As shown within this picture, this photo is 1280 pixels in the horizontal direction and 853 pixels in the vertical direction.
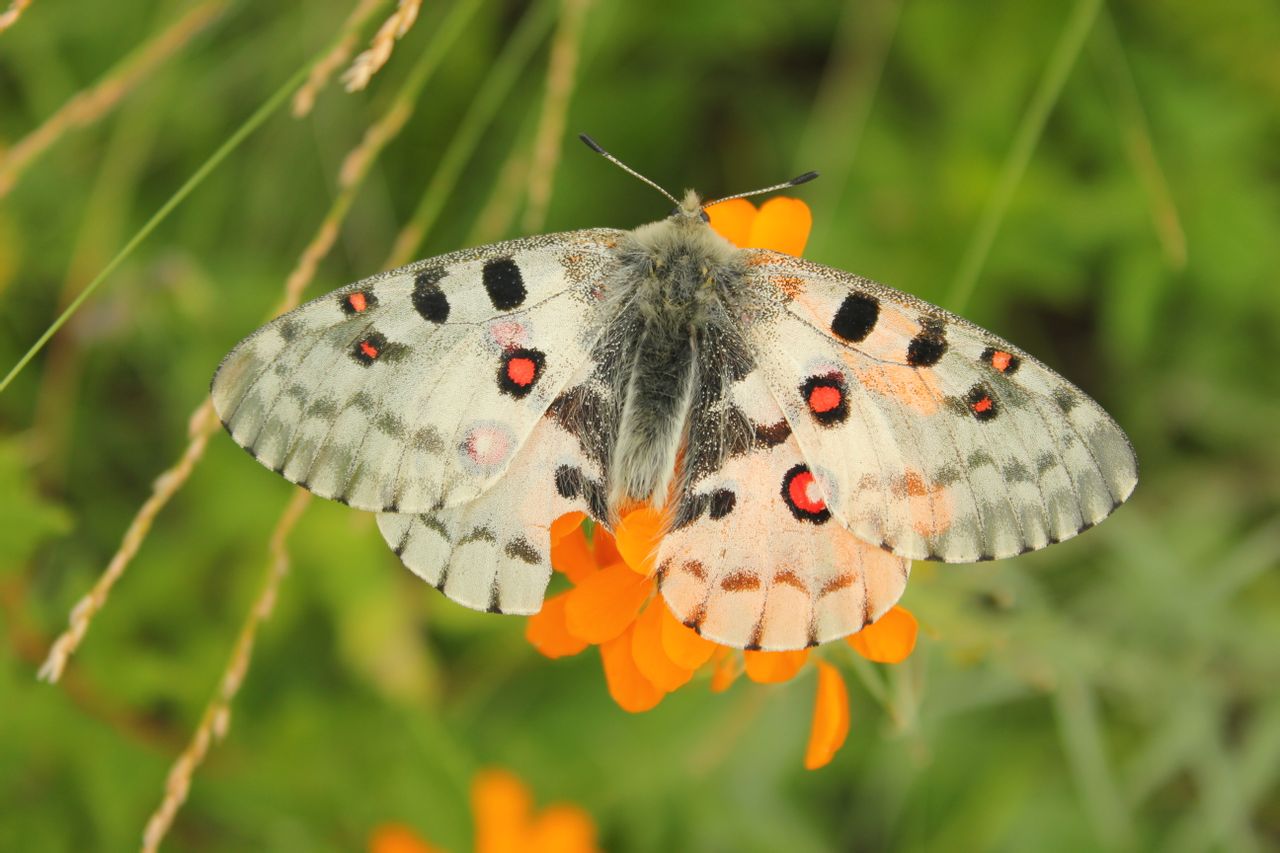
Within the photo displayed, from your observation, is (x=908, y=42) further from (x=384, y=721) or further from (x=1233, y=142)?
(x=384, y=721)

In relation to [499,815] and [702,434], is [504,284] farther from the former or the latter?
[499,815]

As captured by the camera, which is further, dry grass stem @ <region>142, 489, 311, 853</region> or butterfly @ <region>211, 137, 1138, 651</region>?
dry grass stem @ <region>142, 489, 311, 853</region>

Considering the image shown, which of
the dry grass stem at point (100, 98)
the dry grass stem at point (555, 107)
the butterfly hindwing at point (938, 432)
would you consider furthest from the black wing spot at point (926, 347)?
the dry grass stem at point (100, 98)

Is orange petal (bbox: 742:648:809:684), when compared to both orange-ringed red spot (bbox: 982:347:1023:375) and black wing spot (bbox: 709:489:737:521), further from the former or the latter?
orange-ringed red spot (bbox: 982:347:1023:375)

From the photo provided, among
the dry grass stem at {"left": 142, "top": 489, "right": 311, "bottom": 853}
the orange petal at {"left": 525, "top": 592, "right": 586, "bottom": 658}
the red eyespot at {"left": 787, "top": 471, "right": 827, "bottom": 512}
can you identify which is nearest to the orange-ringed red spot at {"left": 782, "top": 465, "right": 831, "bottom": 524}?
the red eyespot at {"left": 787, "top": 471, "right": 827, "bottom": 512}

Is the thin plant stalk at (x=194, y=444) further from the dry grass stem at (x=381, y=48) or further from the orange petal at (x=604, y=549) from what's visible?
the orange petal at (x=604, y=549)

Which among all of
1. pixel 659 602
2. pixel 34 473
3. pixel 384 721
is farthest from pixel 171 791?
pixel 34 473

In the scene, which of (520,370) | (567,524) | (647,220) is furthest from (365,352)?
Answer: (647,220)
